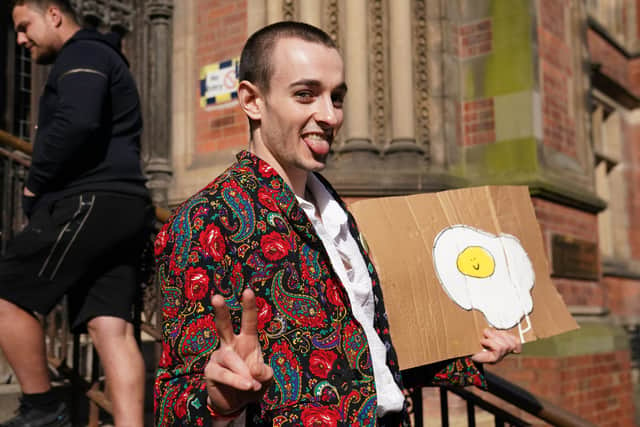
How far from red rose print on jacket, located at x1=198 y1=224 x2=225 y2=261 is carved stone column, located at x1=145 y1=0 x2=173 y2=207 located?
20.1 ft

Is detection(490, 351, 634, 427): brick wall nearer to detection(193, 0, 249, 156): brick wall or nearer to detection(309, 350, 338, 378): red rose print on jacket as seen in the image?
detection(193, 0, 249, 156): brick wall

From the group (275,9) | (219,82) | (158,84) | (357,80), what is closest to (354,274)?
(357,80)

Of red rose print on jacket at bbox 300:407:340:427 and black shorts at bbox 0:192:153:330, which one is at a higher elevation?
black shorts at bbox 0:192:153:330

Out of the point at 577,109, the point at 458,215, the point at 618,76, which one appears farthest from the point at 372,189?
the point at 618,76

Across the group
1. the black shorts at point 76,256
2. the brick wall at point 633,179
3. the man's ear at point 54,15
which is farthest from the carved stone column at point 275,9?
the brick wall at point 633,179

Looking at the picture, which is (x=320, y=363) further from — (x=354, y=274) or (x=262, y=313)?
(x=354, y=274)

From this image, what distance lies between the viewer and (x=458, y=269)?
74.7 inches

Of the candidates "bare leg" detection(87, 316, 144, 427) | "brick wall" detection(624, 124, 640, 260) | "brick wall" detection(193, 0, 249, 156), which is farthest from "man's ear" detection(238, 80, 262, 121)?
"brick wall" detection(624, 124, 640, 260)

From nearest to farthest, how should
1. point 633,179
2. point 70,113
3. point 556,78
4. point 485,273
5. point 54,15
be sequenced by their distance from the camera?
point 485,273 < point 70,113 < point 54,15 < point 556,78 < point 633,179

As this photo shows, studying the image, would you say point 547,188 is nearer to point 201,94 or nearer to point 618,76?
point 201,94

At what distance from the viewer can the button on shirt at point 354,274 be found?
1495 millimetres

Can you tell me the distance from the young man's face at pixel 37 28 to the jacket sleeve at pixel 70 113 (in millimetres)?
174

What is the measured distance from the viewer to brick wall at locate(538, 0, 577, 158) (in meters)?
6.41

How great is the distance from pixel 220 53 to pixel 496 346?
5.65 meters
